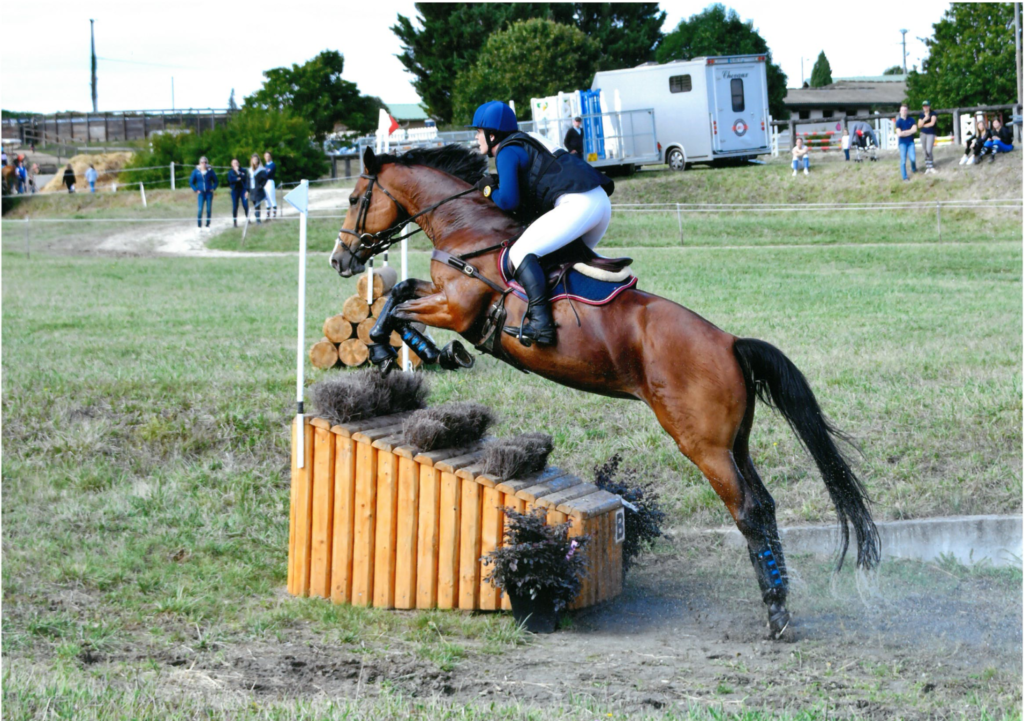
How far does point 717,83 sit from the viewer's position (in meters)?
28.6

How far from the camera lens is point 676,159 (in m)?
29.5

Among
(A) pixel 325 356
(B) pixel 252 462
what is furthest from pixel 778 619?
(A) pixel 325 356

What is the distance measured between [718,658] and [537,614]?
3.36 ft

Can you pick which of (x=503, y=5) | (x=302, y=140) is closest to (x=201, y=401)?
(x=302, y=140)

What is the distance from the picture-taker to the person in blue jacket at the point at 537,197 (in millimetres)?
5281

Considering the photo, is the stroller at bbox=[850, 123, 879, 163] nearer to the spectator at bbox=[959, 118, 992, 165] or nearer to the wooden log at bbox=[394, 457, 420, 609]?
the spectator at bbox=[959, 118, 992, 165]

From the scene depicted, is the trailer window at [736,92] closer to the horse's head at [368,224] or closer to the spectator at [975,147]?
the spectator at [975,147]

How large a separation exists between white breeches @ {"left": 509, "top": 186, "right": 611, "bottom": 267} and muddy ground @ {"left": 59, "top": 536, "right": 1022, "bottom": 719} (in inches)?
82.6

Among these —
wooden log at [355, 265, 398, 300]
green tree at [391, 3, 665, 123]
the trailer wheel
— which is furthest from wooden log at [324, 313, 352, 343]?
green tree at [391, 3, 665, 123]

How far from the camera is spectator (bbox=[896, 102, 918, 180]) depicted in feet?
75.8

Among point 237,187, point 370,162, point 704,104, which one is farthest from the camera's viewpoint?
point 704,104

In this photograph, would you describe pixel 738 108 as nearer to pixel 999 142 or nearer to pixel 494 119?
pixel 999 142

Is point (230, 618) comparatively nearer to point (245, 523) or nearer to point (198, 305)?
point (245, 523)

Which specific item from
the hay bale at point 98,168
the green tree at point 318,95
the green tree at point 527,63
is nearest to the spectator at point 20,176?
the hay bale at point 98,168
